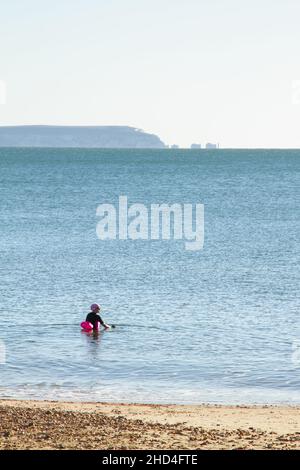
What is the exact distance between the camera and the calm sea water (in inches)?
1080

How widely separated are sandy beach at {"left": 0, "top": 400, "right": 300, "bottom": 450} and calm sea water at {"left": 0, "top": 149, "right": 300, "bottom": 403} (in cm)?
178

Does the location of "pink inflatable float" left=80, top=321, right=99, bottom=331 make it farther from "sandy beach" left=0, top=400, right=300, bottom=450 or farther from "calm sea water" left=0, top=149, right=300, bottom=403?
"sandy beach" left=0, top=400, right=300, bottom=450

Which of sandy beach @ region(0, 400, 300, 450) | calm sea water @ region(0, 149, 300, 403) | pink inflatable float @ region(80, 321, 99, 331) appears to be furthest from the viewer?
pink inflatable float @ region(80, 321, 99, 331)

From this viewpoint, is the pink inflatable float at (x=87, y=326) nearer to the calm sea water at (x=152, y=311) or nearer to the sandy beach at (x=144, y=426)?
the calm sea water at (x=152, y=311)

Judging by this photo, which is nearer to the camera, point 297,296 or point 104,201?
point 297,296

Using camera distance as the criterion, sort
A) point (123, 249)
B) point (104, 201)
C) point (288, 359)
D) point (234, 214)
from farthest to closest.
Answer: point (104, 201)
point (234, 214)
point (123, 249)
point (288, 359)

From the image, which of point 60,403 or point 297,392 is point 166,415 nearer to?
point 60,403

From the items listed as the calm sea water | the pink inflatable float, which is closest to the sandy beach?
the calm sea water
